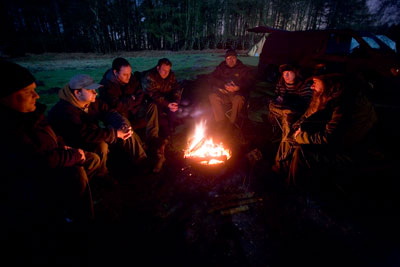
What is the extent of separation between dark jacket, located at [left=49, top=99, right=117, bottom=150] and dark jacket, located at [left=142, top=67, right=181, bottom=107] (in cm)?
182

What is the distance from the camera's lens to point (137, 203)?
9.47ft

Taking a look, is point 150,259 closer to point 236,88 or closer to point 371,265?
point 371,265

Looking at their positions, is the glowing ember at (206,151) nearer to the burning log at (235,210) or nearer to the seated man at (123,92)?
the burning log at (235,210)

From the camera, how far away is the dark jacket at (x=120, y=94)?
398cm

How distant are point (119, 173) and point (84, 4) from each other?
21714 mm

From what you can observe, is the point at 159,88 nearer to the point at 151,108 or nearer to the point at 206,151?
the point at 151,108

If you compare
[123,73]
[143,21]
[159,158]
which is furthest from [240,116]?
[143,21]

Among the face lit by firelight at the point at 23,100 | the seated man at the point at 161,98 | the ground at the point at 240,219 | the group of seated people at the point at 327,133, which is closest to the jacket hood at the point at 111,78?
the seated man at the point at 161,98

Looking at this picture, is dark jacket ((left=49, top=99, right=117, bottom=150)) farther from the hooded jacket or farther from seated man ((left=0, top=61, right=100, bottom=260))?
seated man ((left=0, top=61, right=100, bottom=260))

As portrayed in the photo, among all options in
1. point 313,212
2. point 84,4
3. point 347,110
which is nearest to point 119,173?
point 313,212

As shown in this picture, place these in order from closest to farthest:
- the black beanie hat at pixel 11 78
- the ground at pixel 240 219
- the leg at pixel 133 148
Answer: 1. the black beanie hat at pixel 11 78
2. the ground at pixel 240 219
3. the leg at pixel 133 148

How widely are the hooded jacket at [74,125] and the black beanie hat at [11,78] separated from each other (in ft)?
2.39

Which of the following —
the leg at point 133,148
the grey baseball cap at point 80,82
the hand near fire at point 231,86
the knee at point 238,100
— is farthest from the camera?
the hand near fire at point 231,86

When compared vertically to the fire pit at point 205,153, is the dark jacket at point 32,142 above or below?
above
